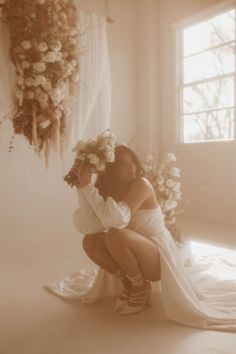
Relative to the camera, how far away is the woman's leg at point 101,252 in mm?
2365

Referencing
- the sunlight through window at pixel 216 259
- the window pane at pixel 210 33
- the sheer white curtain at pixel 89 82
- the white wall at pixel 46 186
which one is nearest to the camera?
the sunlight through window at pixel 216 259

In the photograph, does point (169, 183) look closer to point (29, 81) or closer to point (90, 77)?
point (90, 77)

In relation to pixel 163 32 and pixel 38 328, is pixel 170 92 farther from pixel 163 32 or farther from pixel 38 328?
pixel 38 328

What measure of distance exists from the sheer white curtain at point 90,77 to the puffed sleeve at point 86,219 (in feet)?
3.38

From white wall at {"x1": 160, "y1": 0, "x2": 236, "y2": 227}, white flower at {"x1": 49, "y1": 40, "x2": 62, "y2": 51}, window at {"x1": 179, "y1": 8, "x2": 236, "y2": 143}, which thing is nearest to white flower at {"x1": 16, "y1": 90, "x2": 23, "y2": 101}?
white flower at {"x1": 49, "y1": 40, "x2": 62, "y2": 51}

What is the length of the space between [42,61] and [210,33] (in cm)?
305

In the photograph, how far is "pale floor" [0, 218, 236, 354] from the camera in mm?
1881

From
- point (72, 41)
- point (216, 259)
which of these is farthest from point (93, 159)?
point (216, 259)

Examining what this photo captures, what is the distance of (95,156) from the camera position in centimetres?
220

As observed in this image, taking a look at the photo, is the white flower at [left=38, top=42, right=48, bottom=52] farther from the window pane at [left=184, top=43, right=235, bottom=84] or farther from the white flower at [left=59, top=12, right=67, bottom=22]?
the window pane at [left=184, top=43, right=235, bottom=84]

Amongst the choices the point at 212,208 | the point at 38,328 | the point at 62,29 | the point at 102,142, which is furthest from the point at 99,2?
the point at 38,328

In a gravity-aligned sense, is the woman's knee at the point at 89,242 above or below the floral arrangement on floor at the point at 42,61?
below

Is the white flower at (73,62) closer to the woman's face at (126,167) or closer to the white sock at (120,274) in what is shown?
the woman's face at (126,167)

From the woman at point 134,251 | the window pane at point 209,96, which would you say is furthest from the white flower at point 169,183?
the window pane at point 209,96
